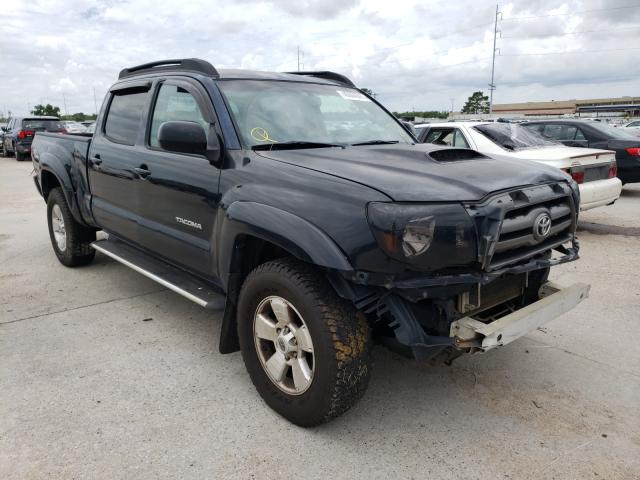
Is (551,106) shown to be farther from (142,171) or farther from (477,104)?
(142,171)

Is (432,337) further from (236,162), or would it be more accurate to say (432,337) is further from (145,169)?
(145,169)

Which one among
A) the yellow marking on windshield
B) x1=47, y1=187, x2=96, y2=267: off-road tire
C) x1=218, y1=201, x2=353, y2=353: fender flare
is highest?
the yellow marking on windshield

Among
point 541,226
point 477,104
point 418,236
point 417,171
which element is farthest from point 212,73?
point 477,104

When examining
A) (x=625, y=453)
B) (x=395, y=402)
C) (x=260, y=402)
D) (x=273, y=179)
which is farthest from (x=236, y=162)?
(x=625, y=453)

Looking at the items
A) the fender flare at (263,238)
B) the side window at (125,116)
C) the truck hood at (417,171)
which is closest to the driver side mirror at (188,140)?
the truck hood at (417,171)

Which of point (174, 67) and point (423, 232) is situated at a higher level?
point (174, 67)

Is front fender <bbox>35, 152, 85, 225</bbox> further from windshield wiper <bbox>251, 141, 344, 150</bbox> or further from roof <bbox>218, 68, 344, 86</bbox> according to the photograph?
windshield wiper <bbox>251, 141, 344, 150</bbox>

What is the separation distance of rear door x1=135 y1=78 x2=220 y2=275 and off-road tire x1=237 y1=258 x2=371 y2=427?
74cm

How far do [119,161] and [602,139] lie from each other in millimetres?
9147

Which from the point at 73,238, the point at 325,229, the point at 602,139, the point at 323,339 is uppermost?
the point at 602,139

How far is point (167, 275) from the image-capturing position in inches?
156

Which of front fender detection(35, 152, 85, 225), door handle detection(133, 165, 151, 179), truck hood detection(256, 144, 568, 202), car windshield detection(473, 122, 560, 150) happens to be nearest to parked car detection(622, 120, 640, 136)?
car windshield detection(473, 122, 560, 150)

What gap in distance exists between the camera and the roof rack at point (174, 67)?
3705 mm

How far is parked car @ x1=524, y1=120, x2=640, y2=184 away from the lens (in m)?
9.75
